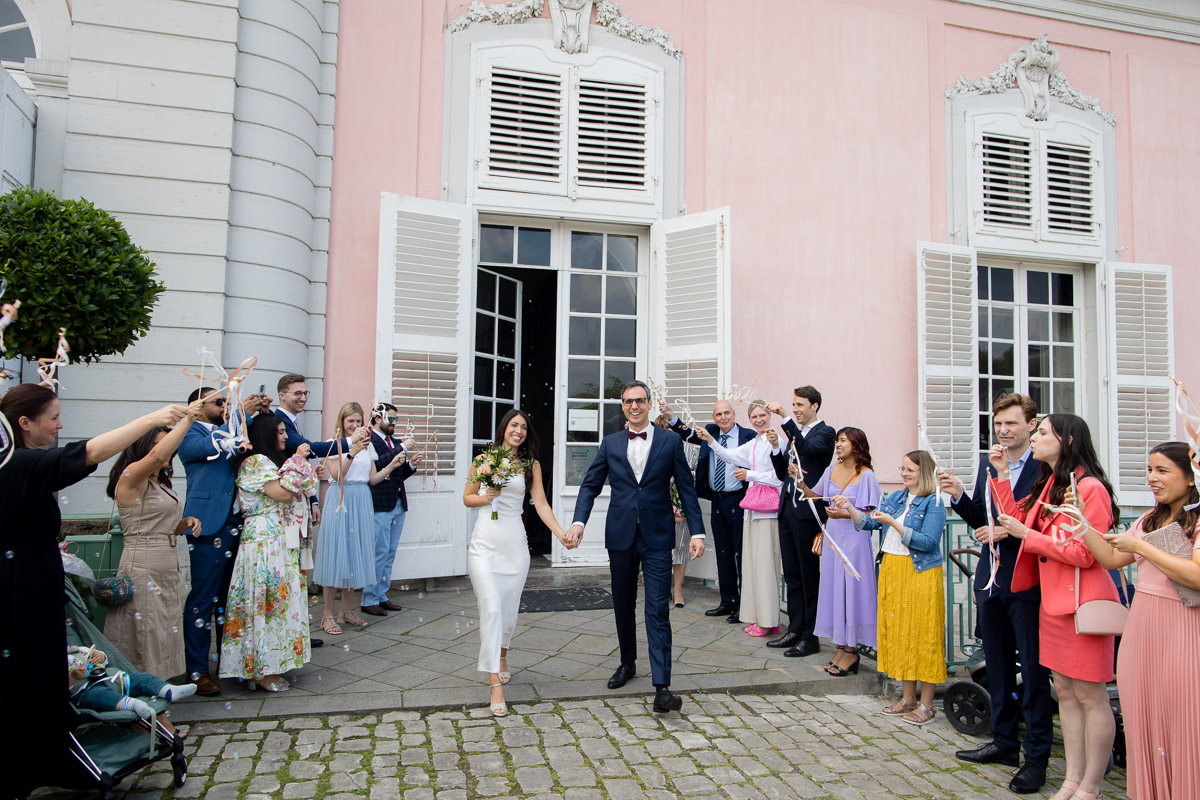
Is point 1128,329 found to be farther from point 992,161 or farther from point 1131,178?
point 992,161

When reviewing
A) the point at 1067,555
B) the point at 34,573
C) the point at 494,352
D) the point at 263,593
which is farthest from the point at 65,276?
the point at 1067,555

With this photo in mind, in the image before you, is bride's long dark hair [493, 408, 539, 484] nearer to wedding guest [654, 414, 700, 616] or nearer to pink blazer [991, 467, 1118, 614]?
wedding guest [654, 414, 700, 616]

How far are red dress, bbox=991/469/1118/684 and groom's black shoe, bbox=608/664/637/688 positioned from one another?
7.21 feet

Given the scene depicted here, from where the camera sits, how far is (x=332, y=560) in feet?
18.6

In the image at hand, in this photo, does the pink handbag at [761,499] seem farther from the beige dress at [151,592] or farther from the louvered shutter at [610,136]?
the beige dress at [151,592]

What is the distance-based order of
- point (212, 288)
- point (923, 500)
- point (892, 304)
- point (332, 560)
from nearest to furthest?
point (923, 500), point (332, 560), point (212, 288), point (892, 304)

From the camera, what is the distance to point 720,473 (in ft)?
20.8

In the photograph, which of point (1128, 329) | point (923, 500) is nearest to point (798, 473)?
point (923, 500)

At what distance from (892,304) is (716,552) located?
3.63 m

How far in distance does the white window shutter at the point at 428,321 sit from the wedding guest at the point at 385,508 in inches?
20.5

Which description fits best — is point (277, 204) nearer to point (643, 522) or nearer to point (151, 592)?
point (151, 592)

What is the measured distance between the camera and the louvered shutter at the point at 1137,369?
8.78m

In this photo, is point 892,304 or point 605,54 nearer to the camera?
point 605,54

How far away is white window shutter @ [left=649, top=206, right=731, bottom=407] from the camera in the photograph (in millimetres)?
7254
